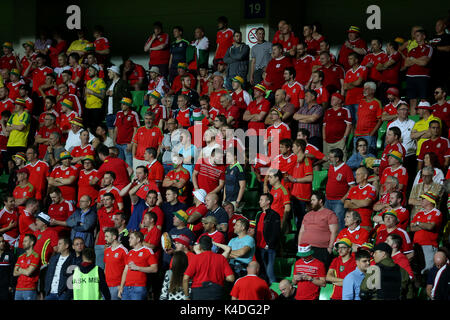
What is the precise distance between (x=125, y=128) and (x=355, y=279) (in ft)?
24.0

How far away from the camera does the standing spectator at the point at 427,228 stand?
11219 mm

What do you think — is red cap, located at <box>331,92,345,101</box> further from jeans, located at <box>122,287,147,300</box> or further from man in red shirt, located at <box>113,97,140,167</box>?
jeans, located at <box>122,287,147,300</box>

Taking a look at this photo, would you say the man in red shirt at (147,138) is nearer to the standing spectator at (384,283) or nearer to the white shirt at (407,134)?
the white shirt at (407,134)

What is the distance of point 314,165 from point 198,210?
7.49 ft

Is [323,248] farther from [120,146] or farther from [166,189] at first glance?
[120,146]

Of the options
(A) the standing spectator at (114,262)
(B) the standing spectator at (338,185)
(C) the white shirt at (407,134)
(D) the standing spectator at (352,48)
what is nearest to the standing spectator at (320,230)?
(B) the standing spectator at (338,185)

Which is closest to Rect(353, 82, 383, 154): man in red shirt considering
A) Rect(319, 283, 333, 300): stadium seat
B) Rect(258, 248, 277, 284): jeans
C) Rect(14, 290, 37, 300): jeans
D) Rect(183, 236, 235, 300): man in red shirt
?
Rect(258, 248, 277, 284): jeans

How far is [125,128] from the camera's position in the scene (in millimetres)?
15828

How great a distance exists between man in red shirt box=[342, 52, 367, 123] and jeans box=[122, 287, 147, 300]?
17.5 feet

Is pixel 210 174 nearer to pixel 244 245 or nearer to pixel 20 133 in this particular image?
pixel 244 245

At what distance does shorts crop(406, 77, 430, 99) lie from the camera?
14391 mm

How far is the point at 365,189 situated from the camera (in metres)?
12.1
